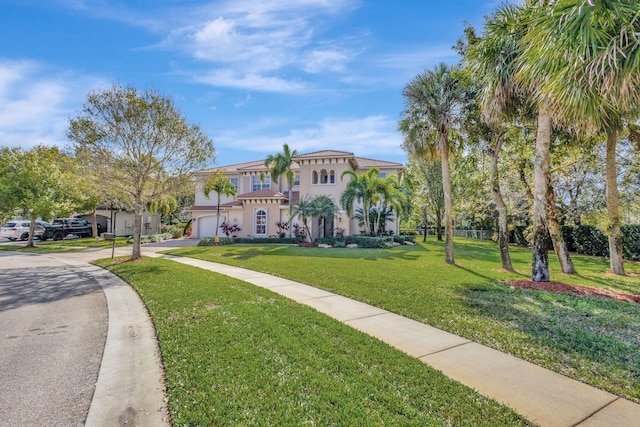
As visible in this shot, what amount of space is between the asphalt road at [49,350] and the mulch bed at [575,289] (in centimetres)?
1024

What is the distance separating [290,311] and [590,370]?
184 inches

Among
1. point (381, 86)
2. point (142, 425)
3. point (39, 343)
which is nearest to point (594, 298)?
point (142, 425)

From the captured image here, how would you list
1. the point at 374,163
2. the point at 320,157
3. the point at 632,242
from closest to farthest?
the point at 632,242 < the point at 320,157 < the point at 374,163

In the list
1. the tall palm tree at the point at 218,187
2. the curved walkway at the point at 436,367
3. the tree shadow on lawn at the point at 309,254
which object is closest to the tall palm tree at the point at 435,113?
the tree shadow on lawn at the point at 309,254

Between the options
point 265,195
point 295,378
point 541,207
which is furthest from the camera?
point 265,195

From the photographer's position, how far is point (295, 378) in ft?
11.7

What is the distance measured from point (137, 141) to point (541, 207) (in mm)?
16166

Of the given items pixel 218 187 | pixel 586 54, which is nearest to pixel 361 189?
pixel 218 187

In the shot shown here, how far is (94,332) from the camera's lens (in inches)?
213

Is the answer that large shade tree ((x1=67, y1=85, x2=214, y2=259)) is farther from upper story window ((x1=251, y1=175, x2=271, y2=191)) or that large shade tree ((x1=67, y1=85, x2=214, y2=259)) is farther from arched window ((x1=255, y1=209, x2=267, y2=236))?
upper story window ((x1=251, y1=175, x2=271, y2=191))

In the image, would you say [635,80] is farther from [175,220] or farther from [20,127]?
[175,220]

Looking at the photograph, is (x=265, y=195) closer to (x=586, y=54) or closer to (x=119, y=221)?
(x=119, y=221)

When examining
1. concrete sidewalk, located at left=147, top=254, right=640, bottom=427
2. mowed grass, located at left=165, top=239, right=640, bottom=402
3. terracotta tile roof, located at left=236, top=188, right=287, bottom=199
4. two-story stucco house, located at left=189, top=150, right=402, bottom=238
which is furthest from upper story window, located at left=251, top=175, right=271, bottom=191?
concrete sidewalk, located at left=147, top=254, right=640, bottom=427

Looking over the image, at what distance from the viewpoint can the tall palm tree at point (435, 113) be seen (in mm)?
13469
